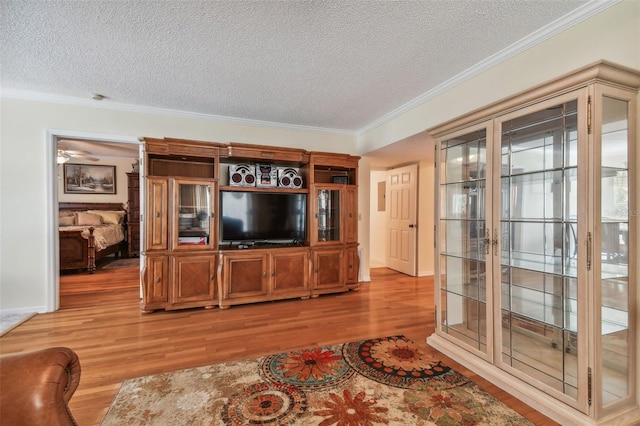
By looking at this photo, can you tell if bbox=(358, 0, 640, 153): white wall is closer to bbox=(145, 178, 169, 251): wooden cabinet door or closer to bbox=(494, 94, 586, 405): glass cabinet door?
bbox=(494, 94, 586, 405): glass cabinet door

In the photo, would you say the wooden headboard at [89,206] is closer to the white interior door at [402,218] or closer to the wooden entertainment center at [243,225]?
the wooden entertainment center at [243,225]

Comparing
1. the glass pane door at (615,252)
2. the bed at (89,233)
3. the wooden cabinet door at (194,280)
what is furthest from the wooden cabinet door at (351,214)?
the bed at (89,233)

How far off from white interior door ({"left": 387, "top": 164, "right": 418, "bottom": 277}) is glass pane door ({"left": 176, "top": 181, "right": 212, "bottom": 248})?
11.9 feet

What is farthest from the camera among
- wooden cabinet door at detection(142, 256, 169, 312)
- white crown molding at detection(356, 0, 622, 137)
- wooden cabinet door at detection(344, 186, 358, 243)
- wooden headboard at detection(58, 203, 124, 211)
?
wooden headboard at detection(58, 203, 124, 211)

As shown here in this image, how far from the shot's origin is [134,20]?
2.00 m

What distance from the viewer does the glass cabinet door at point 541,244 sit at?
173 centimetres

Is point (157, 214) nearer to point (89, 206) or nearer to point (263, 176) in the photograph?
point (263, 176)

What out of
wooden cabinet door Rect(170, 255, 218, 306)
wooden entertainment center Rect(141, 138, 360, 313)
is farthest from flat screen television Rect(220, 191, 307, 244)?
wooden cabinet door Rect(170, 255, 218, 306)

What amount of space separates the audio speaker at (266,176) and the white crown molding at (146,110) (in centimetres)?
70

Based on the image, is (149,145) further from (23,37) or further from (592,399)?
(592,399)

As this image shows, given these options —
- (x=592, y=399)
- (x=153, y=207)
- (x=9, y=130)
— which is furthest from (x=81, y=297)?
(x=592, y=399)

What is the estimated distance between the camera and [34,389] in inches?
33.0

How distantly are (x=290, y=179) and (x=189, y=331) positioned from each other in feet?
7.58

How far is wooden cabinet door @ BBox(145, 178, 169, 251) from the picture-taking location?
343cm
